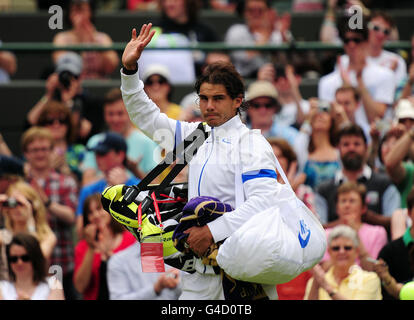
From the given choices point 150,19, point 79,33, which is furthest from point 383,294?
point 150,19

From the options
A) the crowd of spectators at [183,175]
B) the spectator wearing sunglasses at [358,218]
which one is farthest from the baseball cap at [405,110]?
the spectator wearing sunglasses at [358,218]

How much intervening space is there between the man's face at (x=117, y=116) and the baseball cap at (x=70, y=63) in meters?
0.83

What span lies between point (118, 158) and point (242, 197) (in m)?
3.33

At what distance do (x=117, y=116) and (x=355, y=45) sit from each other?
247 centimetres

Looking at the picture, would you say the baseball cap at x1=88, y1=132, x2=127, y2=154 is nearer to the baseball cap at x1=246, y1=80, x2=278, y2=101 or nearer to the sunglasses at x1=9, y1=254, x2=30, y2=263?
the baseball cap at x1=246, y1=80, x2=278, y2=101

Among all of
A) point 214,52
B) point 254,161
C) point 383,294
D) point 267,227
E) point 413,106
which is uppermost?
point 214,52

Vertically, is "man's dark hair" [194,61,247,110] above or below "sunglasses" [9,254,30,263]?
above

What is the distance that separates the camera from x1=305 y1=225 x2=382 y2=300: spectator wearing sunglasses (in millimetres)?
7406

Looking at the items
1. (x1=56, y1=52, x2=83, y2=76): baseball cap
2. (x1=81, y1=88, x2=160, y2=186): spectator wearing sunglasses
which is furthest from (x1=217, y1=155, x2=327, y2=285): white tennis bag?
(x1=56, y1=52, x2=83, y2=76): baseball cap

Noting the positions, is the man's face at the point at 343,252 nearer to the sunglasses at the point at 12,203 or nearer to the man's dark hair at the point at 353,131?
the man's dark hair at the point at 353,131

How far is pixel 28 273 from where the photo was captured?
310 inches

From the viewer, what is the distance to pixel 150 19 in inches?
491

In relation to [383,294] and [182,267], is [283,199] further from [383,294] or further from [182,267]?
[383,294]

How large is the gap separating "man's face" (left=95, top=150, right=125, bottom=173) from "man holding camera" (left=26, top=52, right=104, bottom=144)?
1.12m
